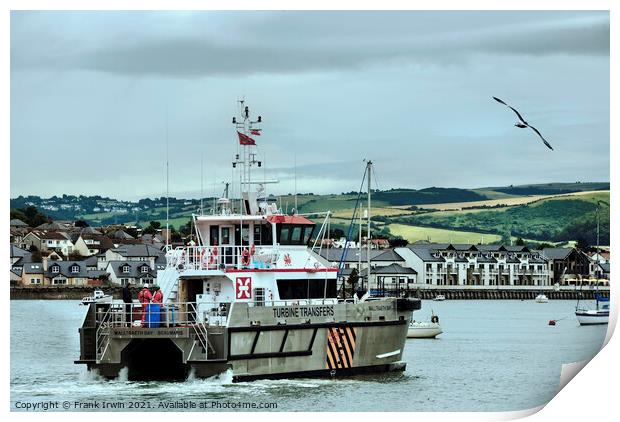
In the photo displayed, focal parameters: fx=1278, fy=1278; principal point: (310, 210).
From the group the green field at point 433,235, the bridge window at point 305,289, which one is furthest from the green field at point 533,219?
the bridge window at point 305,289

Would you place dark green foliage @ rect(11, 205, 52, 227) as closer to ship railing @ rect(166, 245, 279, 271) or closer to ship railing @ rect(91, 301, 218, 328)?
ship railing @ rect(166, 245, 279, 271)

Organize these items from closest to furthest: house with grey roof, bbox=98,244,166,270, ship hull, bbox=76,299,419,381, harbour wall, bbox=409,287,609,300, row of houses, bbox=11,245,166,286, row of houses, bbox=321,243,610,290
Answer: ship hull, bbox=76,299,419,381
house with grey roof, bbox=98,244,166,270
row of houses, bbox=11,245,166,286
harbour wall, bbox=409,287,609,300
row of houses, bbox=321,243,610,290

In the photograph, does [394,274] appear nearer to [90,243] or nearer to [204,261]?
[90,243]

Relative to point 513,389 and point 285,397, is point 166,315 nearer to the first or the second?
point 285,397

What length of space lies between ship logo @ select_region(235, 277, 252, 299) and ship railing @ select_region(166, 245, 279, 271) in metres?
0.34

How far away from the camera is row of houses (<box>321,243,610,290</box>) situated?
12356 centimetres

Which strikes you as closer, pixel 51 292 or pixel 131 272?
pixel 131 272

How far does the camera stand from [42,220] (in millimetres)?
121938

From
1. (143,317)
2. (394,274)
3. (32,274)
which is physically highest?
(143,317)

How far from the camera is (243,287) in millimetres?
27469

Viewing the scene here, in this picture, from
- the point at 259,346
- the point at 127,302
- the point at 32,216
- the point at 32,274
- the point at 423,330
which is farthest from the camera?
the point at 32,216

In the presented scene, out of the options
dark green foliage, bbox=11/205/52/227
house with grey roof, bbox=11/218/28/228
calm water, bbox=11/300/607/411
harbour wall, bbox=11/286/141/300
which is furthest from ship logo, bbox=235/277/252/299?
dark green foliage, bbox=11/205/52/227

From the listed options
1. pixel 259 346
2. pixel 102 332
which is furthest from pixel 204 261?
pixel 102 332

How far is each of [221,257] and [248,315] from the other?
2.51 meters
